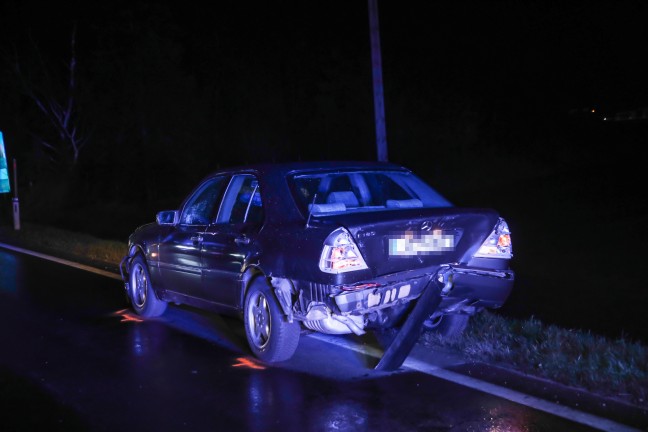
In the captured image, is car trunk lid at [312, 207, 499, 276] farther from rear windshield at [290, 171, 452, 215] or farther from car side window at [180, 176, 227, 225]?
car side window at [180, 176, 227, 225]

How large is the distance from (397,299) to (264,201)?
1433mm

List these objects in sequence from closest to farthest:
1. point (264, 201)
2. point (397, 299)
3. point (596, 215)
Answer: point (397, 299)
point (264, 201)
point (596, 215)

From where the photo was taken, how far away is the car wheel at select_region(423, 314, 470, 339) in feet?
20.6

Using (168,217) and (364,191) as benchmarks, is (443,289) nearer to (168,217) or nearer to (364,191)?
(364,191)

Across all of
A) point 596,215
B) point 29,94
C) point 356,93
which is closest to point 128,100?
point 29,94

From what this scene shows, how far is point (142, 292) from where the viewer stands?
8148 millimetres

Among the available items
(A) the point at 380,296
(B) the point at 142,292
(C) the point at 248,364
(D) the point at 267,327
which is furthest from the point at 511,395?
(B) the point at 142,292

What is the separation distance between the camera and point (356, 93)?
28922 millimetres

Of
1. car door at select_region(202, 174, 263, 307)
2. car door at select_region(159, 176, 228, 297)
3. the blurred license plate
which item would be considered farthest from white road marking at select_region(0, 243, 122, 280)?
the blurred license plate

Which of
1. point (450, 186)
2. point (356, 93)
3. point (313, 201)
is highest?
point (356, 93)

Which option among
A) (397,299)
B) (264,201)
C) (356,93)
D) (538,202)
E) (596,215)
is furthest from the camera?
(356,93)

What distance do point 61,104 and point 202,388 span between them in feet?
103

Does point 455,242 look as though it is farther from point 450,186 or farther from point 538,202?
point 450,186

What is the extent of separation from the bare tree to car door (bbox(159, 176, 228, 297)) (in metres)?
27.8
